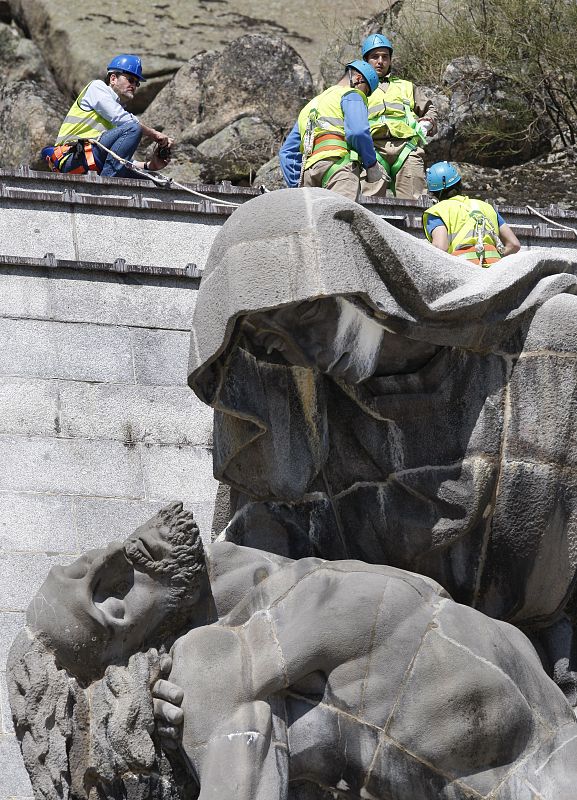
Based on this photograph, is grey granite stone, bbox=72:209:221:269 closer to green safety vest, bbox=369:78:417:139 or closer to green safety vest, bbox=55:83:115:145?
green safety vest, bbox=55:83:115:145

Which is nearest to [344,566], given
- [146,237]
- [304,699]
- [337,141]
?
[304,699]

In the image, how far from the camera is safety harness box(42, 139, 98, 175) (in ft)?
35.7

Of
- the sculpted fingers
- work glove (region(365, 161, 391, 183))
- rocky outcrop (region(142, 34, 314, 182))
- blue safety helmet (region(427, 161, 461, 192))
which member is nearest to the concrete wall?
the sculpted fingers

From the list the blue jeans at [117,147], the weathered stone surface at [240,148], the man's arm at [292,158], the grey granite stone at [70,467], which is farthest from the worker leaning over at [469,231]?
the weathered stone surface at [240,148]

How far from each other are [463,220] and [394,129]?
7.17 ft

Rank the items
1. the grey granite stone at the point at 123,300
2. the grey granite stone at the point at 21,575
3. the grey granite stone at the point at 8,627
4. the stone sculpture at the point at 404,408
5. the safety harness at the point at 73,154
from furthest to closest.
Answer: the safety harness at the point at 73,154, the grey granite stone at the point at 123,300, the grey granite stone at the point at 21,575, the grey granite stone at the point at 8,627, the stone sculpture at the point at 404,408

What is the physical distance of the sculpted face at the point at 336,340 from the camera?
5289 millimetres

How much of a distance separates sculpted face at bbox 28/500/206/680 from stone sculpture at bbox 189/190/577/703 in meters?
0.49

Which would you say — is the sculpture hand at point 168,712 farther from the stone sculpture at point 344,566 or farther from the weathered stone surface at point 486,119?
the weathered stone surface at point 486,119

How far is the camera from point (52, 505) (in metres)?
7.17

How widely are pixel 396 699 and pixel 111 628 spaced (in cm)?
74

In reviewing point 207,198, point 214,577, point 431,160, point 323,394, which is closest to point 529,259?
point 323,394

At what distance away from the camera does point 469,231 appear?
9.12 metres

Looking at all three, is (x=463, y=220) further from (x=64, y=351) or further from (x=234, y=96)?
(x=234, y=96)
